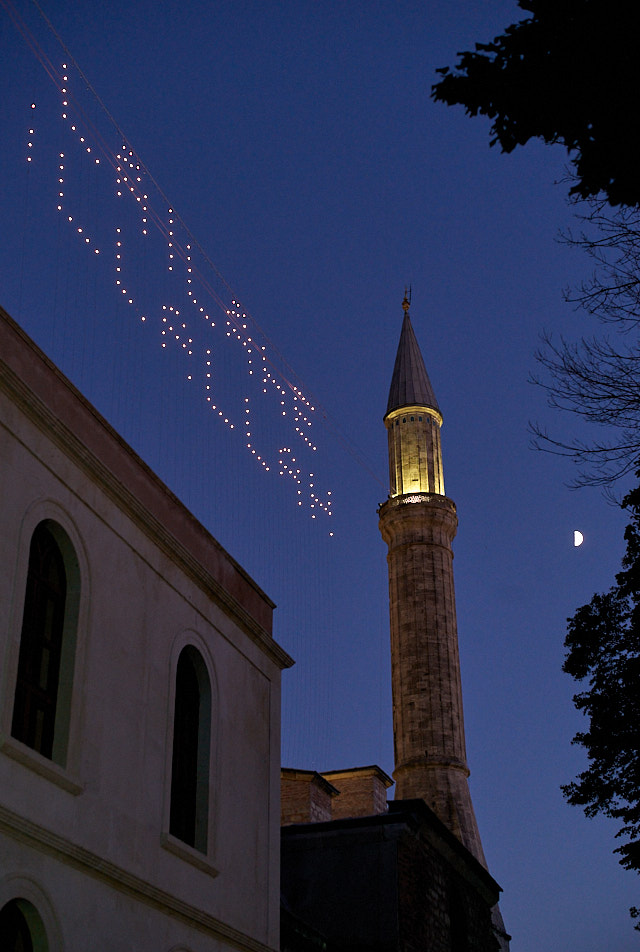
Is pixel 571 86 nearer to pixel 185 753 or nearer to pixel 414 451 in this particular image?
pixel 185 753

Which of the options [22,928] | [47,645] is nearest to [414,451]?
[47,645]

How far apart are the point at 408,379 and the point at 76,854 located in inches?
1127

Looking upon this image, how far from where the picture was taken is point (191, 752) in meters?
10.9

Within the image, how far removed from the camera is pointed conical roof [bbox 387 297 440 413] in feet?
116

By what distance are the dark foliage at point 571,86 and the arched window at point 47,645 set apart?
14.9 ft

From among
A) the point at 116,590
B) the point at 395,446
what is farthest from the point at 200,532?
the point at 395,446

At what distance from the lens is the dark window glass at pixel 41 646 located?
A: 8.36 m

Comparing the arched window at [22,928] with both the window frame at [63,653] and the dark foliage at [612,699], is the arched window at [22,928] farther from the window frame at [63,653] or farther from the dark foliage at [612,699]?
the dark foliage at [612,699]

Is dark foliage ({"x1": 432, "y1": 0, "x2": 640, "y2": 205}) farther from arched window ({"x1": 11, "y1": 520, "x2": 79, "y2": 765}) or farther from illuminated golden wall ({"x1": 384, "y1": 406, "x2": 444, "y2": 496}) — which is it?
illuminated golden wall ({"x1": 384, "y1": 406, "x2": 444, "y2": 496})

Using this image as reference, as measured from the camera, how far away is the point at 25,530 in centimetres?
840

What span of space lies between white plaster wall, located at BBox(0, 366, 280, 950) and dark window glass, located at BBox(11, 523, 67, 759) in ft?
0.62

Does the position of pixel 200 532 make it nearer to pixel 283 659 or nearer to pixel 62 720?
pixel 283 659

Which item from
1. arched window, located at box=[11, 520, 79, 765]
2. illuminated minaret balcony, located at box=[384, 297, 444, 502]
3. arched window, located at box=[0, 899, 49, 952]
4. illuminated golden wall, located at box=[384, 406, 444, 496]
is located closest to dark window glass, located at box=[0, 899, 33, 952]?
arched window, located at box=[0, 899, 49, 952]

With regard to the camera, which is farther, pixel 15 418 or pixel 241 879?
pixel 241 879
